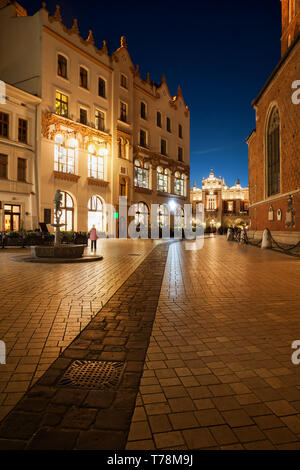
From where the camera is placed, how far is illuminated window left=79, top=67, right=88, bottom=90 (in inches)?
1283

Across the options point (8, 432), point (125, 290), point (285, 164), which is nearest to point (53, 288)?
point (125, 290)

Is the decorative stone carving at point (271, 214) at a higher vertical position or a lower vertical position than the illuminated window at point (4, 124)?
lower

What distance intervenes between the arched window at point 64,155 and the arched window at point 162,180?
15.8 m

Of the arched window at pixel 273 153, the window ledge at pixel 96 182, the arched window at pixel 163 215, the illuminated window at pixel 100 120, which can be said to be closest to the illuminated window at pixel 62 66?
the illuminated window at pixel 100 120

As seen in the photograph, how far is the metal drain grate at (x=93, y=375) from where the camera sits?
256 centimetres

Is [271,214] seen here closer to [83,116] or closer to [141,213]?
[141,213]

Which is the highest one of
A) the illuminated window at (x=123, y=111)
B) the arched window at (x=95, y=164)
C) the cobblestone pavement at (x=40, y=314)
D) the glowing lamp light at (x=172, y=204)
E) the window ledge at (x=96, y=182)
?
the illuminated window at (x=123, y=111)

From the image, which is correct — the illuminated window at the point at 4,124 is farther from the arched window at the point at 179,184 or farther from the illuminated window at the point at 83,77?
the arched window at the point at 179,184

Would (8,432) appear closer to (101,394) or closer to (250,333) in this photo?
(101,394)

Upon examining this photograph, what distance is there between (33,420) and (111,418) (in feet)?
1.79

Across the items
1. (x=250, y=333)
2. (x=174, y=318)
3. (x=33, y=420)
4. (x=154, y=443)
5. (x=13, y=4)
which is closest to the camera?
(x=154, y=443)

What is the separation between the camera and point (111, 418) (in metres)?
2.09

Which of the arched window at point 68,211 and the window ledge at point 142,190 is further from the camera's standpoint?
the window ledge at point 142,190

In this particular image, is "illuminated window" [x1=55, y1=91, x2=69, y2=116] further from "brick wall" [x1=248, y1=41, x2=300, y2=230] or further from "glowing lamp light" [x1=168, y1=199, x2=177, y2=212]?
"glowing lamp light" [x1=168, y1=199, x2=177, y2=212]
